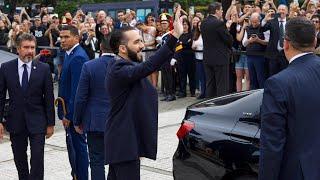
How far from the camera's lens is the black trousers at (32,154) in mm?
6203

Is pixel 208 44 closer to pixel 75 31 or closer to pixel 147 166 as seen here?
pixel 147 166

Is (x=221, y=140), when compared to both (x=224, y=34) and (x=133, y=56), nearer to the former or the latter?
(x=133, y=56)

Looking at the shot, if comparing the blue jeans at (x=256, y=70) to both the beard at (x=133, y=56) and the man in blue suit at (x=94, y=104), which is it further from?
the beard at (x=133, y=56)

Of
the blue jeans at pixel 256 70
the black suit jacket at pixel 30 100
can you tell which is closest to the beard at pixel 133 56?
the black suit jacket at pixel 30 100

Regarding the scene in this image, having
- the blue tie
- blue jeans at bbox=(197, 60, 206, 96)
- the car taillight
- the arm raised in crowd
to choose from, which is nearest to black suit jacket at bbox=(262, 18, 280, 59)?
the arm raised in crowd

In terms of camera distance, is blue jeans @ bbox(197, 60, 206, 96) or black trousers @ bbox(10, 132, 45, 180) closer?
black trousers @ bbox(10, 132, 45, 180)

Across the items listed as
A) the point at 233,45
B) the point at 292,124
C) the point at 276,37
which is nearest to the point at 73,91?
the point at 292,124

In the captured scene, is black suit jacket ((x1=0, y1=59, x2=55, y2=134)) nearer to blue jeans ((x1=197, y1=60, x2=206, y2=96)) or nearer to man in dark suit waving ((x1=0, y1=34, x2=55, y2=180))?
man in dark suit waving ((x1=0, y1=34, x2=55, y2=180))

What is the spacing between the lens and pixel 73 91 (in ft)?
21.3

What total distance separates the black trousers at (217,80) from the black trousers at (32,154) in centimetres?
599

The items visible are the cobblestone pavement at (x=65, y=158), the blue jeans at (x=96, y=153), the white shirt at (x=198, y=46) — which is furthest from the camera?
the white shirt at (x=198, y=46)

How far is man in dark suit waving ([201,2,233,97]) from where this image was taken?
11492mm

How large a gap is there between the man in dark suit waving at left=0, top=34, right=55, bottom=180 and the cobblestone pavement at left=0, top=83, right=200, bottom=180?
131cm

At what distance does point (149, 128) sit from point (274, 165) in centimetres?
148
